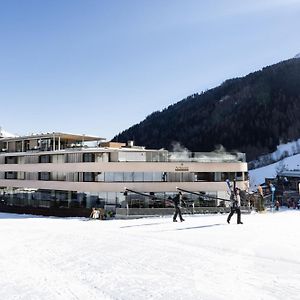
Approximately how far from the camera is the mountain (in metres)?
146

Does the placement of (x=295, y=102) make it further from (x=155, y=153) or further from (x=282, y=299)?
(x=282, y=299)

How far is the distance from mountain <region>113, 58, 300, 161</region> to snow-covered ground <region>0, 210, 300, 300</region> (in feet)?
429

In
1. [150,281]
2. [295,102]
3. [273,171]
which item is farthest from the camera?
[295,102]

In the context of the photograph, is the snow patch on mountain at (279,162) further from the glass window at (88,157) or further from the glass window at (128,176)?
the glass window at (128,176)

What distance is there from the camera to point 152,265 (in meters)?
9.23

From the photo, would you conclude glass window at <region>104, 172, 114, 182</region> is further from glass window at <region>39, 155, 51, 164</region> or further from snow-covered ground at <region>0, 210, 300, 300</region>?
snow-covered ground at <region>0, 210, 300, 300</region>

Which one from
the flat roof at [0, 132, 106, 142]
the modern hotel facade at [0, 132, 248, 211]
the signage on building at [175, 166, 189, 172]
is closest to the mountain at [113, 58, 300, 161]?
the flat roof at [0, 132, 106, 142]

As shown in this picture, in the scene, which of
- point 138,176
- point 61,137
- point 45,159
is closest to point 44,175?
point 45,159

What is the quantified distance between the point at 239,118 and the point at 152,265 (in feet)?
493

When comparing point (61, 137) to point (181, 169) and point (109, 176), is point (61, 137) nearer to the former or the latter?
point (109, 176)

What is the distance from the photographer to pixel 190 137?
152375mm

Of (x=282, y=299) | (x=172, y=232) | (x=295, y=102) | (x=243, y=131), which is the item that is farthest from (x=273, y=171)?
(x=282, y=299)

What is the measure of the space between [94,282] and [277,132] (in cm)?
15237

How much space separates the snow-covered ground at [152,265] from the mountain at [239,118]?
429 feet
